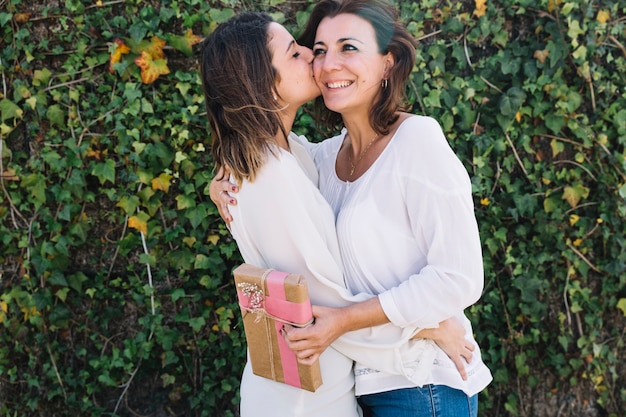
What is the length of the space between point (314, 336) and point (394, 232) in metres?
0.39

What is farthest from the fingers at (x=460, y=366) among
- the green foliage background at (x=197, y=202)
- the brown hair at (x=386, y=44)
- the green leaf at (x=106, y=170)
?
the green leaf at (x=106, y=170)

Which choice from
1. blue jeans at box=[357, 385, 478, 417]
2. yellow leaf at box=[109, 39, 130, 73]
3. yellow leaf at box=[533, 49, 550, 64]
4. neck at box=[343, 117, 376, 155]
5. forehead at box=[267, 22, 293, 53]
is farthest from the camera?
yellow leaf at box=[533, 49, 550, 64]

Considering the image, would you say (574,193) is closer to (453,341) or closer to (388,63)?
(388,63)

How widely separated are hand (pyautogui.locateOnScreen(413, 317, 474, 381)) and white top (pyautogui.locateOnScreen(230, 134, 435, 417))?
32 mm

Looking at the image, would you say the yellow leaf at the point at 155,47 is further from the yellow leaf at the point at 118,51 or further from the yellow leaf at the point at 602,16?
the yellow leaf at the point at 602,16

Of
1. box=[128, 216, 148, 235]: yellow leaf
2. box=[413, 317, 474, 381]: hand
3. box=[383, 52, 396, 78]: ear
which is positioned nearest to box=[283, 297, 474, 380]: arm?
box=[413, 317, 474, 381]: hand

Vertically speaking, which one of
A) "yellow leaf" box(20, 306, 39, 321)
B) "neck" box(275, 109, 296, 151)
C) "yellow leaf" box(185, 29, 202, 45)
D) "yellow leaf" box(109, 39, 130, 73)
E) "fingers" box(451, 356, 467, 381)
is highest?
"yellow leaf" box(185, 29, 202, 45)

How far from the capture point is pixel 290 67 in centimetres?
184

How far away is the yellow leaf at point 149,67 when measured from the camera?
2723 mm

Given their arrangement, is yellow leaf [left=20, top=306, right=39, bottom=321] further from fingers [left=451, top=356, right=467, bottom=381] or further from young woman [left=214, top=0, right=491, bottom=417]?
fingers [left=451, top=356, right=467, bottom=381]

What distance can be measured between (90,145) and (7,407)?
4.65 ft

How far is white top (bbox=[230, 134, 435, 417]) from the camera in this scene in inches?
63.5

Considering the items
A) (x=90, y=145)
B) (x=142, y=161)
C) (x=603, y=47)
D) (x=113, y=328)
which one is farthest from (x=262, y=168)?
(x=603, y=47)

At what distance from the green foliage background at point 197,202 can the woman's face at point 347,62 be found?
893mm
